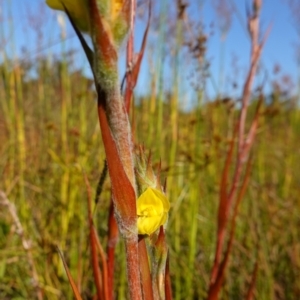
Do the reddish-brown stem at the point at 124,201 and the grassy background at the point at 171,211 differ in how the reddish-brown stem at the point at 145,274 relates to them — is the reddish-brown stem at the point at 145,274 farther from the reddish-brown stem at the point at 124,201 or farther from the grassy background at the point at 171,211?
the grassy background at the point at 171,211

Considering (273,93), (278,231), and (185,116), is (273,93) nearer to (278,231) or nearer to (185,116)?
(185,116)

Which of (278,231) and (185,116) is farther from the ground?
(185,116)

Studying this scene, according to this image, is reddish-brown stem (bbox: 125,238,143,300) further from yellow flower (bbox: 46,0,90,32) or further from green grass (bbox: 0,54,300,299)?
green grass (bbox: 0,54,300,299)

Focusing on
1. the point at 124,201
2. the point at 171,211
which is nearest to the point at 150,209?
the point at 124,201

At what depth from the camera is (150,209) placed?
1.05ft

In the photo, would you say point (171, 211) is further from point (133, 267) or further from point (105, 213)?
point (133, 267)

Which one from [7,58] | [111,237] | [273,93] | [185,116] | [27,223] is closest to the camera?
[111,237]

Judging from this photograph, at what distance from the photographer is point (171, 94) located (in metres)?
1.45

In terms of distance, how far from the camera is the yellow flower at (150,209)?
1.05ft

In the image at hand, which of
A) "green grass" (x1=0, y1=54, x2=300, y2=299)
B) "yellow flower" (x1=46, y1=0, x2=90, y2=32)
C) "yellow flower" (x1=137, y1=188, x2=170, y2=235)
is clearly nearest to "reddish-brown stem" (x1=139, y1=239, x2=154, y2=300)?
"yellow flower" (x1=137, y1=188, x2=170, y2=235)

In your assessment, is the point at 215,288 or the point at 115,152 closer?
the point at 115,152

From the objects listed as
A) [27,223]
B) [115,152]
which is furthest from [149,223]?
[27,223]

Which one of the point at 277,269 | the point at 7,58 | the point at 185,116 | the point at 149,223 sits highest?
the point at 7,58

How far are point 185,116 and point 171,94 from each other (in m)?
0.38
